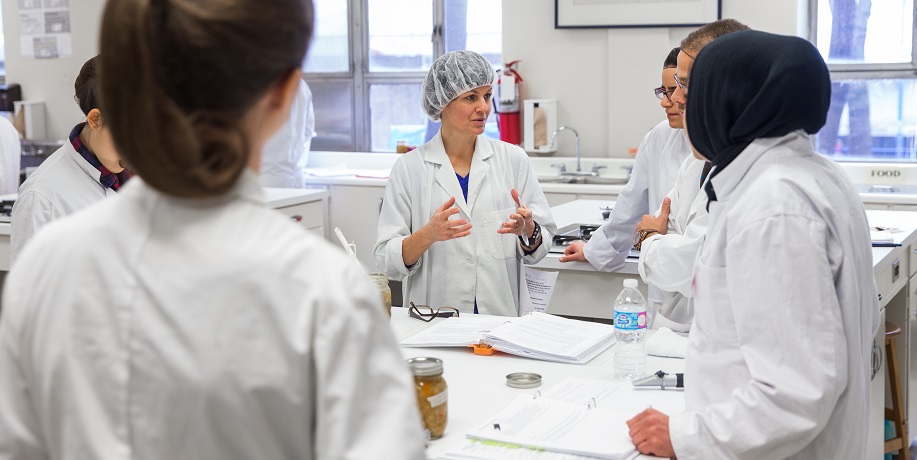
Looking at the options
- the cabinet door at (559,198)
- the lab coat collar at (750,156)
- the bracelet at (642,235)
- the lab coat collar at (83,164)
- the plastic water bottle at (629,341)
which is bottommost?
the cabinet door at (559,198)

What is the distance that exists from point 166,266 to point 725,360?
1.01 meters

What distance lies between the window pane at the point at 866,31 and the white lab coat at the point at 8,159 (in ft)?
16.0

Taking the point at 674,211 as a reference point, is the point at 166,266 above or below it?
above

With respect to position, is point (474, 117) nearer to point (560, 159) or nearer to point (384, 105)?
point (560, 159)

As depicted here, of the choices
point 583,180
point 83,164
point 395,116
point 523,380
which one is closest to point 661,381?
point 523,380

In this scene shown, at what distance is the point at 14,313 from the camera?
932mm

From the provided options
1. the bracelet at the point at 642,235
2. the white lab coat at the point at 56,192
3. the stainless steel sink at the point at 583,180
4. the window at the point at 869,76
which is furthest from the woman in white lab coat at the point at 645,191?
the window at the point at 869,76

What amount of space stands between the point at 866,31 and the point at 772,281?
471cm

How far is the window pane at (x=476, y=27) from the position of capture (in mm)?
6535

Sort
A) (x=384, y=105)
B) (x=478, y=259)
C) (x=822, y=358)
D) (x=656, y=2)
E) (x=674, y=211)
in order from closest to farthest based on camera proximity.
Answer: (x=822, y=358)
(x=674, y=211)
(x=478, y=259)
(x=656, y=2)
(x=384, y=105)

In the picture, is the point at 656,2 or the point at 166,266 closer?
the point at 166,266

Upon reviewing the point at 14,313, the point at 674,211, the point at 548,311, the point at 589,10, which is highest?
the point at 589,10

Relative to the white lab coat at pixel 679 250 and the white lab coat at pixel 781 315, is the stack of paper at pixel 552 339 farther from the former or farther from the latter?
the white lab coat at pixel 781 315

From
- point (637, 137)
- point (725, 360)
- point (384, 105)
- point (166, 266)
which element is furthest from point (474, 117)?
point (384, 105)
